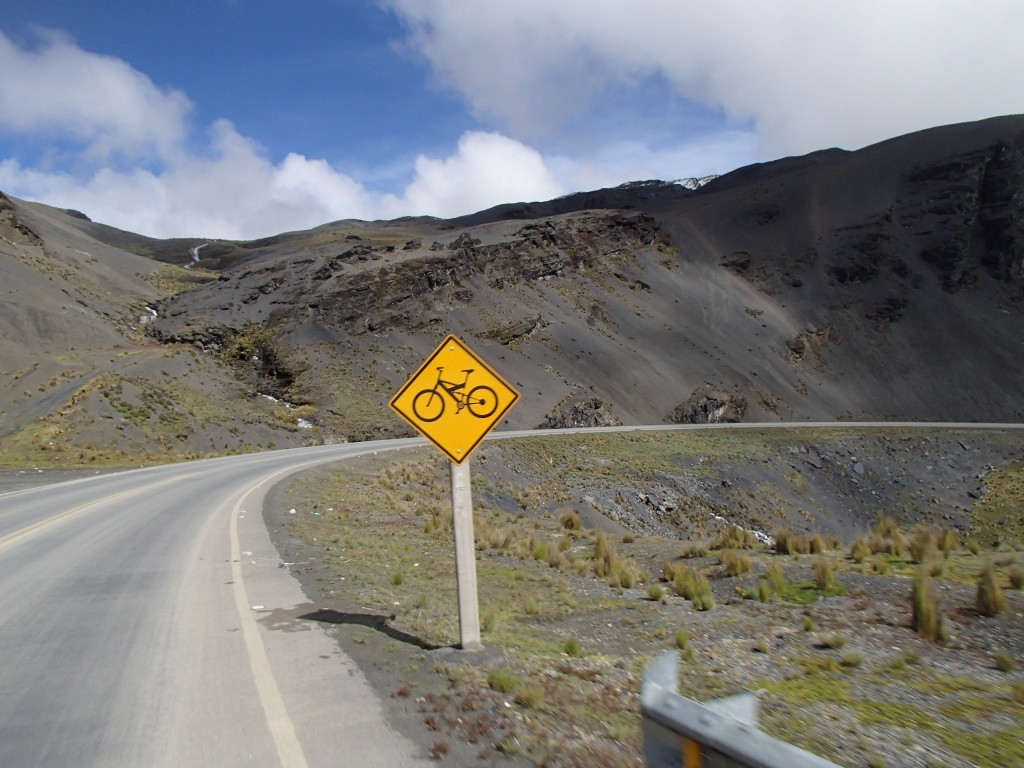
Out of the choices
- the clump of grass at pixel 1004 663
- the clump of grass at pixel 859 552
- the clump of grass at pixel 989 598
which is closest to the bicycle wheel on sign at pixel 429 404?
the clump of grass at pixel 1004 663

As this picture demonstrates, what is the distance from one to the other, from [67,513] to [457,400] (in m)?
12.3

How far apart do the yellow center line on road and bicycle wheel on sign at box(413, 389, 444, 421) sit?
872cm

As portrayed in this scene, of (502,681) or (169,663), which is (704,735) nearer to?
(502,681)

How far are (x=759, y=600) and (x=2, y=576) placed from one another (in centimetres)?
972

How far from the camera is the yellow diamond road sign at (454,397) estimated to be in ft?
20.4

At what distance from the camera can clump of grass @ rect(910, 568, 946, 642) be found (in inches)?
308

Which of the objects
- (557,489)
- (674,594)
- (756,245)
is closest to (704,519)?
(557,489)

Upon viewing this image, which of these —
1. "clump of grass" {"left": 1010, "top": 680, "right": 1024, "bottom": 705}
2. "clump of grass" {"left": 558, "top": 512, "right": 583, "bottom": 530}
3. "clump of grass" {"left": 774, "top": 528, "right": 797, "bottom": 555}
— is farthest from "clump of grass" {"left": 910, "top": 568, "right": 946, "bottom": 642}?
"clump of grass" {"left": 558, "top": 512, "right": 583, "bottom": 530}

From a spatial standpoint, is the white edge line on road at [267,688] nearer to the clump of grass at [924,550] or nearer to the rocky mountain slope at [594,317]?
the clump of grass at [924,550]

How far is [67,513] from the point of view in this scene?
1478 centimetres

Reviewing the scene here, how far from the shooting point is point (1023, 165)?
80.1 m

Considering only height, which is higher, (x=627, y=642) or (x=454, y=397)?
(x=454, y=397)

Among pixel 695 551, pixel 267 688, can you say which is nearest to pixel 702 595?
pixel 695 551

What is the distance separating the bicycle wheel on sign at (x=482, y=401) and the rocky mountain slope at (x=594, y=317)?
1177 inches
